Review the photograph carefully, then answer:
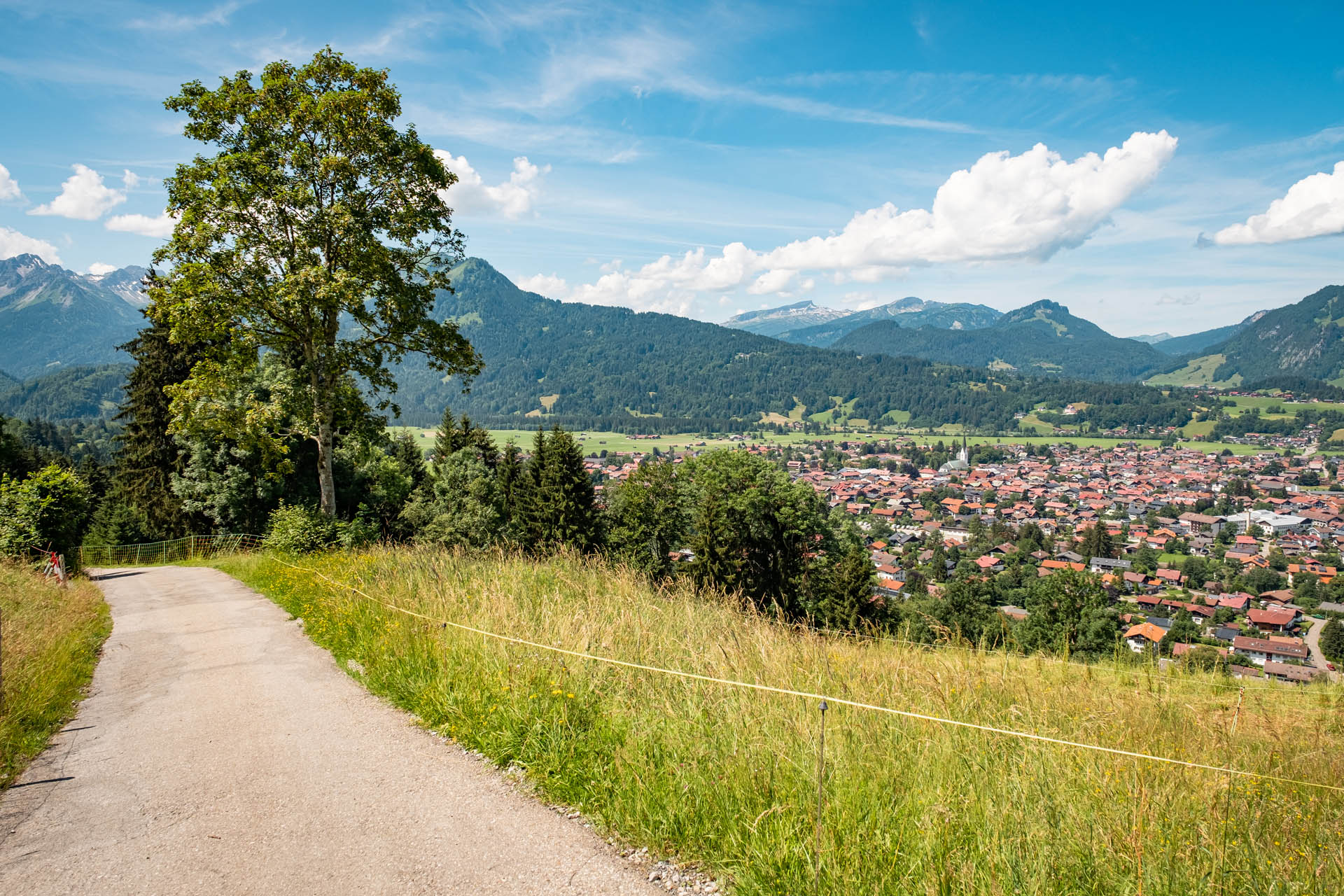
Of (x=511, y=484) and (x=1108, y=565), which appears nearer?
(x=511, y=484)

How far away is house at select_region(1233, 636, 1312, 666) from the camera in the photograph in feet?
129

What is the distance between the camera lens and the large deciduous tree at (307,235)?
13055 millimetres

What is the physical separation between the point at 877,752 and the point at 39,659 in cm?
866

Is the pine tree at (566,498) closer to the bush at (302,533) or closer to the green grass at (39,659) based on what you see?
the bush at (302,533)

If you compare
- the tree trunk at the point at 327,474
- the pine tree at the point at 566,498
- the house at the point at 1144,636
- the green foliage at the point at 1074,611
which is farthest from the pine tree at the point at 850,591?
the tree trunk at the point at 327,474

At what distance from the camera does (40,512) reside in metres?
17.1

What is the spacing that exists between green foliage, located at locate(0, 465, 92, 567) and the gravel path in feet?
48.8

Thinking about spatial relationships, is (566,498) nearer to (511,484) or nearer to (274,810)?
(511,484)

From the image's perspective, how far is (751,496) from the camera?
3422 cm

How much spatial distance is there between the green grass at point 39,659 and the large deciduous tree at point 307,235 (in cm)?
464

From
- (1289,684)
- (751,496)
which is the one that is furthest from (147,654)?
(751,496)

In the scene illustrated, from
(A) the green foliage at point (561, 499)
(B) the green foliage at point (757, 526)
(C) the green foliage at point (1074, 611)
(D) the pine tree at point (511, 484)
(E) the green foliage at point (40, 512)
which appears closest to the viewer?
(E) the green foliage at point (40, 512)

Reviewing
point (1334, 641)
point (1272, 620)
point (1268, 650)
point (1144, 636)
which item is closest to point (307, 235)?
point (1144, 636)

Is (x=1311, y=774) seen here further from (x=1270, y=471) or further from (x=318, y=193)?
(x=1270, y=471)
